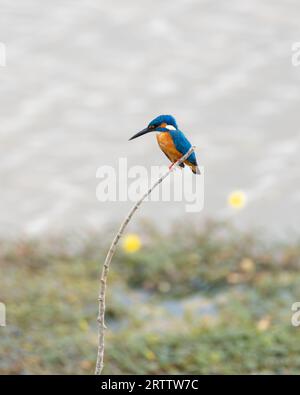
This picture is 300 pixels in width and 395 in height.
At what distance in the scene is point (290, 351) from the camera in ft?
14.3

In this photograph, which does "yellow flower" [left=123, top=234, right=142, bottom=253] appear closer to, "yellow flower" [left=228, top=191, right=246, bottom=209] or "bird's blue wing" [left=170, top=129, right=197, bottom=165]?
"yellow flower" [left=228, top=191, right=246, bottom=209]

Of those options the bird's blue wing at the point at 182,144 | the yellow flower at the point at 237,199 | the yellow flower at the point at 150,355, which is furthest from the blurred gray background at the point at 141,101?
the bird's blue wing at the point at 182,144

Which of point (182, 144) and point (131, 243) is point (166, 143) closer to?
point (182, 144)

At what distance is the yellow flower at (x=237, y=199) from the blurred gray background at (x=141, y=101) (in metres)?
0.06

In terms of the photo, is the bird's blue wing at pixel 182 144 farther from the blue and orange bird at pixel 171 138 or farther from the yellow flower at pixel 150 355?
the yellow flower at pixel 150 355

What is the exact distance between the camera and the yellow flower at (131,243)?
5.50 metres

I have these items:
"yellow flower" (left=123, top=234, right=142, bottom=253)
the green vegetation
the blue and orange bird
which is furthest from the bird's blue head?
"yellow flower" (left=123, top=234, right=142, bottom=253)

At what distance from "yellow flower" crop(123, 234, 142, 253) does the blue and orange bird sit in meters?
3.90

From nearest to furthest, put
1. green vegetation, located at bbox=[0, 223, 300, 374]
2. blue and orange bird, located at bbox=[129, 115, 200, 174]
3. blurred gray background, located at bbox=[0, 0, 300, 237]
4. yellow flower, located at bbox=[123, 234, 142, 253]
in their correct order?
blue and orange bird, located at bbox=[129, 115, 200, 174]
green vegetation, located at bbox=[0, 223, 300, 374]
yellow flower, located at bbox=[123, 234, 142, 253]
blurred gray background, located at bbox=[0, 0, 300, 237]

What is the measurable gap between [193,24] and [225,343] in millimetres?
3735

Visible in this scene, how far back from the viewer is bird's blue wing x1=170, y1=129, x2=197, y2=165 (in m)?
1.54

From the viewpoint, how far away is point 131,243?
5.54 meters
